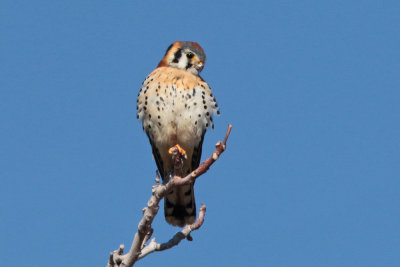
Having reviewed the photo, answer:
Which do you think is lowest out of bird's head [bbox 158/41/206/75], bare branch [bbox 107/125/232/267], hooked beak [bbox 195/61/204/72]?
bare branch [bbox 107/125/232/267]

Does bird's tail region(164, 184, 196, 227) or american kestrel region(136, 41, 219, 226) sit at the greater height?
american kestrel region(136, 41, 219, 226)

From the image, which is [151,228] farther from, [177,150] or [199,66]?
[199,66]

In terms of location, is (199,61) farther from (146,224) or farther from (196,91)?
(146,224)

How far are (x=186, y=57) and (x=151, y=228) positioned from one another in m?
2.49

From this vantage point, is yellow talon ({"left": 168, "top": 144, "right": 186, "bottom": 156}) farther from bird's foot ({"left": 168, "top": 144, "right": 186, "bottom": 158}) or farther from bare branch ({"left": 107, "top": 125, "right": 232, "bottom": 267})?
bare branch ({"left": 107, "top": 125, "right": 232, "bottom": 267})

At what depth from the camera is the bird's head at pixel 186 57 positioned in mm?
6535

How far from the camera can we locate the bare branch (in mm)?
4363

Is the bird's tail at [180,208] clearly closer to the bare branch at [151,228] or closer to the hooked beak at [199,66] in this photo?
the hooked beak at [199,66]

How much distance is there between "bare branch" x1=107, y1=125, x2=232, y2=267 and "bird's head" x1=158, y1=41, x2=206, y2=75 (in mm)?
1920

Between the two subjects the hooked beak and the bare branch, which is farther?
the hooked beak

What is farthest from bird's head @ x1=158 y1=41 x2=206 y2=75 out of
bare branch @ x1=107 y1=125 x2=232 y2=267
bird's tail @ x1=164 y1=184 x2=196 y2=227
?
bare branch @ x1=107 y1=125 x2=232 y2=267

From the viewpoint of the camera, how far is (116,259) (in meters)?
4.40

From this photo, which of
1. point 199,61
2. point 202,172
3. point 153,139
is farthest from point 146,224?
point 199,61

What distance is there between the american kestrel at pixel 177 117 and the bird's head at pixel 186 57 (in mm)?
11
